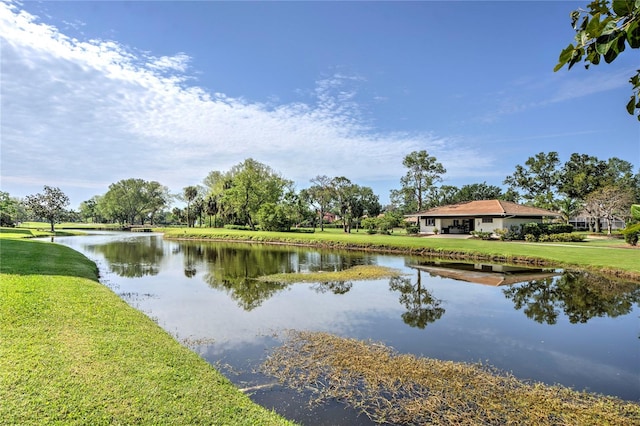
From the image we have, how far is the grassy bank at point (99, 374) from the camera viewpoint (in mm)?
4160

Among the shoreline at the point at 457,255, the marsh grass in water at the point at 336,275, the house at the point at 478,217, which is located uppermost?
the house at the point at 478,217

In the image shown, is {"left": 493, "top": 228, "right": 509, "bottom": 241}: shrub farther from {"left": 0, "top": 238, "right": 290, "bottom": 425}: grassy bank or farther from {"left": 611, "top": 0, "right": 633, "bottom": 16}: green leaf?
{"left": 611, "top": 0, "right": 633, "bottom": 16}: green leaf

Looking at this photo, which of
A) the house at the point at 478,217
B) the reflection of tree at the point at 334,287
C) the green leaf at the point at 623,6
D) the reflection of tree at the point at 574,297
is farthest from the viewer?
the house at the point at 478,217

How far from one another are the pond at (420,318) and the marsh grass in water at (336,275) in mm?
843

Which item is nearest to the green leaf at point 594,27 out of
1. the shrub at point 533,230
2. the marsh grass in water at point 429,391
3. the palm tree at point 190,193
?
the marsh grass in water at point 429,391

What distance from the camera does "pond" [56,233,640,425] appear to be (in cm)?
678

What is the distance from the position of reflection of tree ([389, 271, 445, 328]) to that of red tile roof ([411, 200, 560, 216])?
83.6ft

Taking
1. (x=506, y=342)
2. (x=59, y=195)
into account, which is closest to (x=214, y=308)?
(x=506, y=342)

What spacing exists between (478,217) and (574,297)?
27518mm

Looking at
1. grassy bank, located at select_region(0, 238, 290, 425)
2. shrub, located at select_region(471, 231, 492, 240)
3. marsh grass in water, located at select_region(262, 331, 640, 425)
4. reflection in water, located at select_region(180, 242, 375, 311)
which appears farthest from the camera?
shrub, located at select_region(471, 231, 492, 240)

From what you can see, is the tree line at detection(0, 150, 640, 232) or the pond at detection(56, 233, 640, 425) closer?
the pond at detection(56, 233, 640, 425)

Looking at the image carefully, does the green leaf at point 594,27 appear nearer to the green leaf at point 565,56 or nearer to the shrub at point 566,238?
the green leaf at point 565,56

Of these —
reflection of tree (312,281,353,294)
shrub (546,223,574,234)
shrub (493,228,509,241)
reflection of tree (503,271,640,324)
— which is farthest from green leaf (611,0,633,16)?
shrub (546,223,574,234)

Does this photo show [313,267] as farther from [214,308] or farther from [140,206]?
[140,206]
